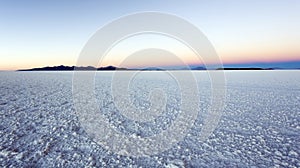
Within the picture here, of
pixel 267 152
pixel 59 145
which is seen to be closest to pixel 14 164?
pixel 59 145

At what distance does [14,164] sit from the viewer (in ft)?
11.1

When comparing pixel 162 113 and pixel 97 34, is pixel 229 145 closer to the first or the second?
pixel 162 113

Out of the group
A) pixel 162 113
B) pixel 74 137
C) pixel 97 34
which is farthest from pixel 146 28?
pixel 74 137

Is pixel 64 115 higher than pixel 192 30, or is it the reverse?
pixel 192 30

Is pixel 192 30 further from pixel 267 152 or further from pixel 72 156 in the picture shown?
pixel 72 156

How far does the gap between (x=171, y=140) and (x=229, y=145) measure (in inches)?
51.7

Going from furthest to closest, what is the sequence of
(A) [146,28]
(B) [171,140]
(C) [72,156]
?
(A) [146,28] < (B) [171,140] < (C) [72,156]

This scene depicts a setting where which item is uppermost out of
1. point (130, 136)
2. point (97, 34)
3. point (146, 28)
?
point (146, 28)

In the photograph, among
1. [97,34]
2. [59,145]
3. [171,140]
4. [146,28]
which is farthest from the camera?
[146,28]

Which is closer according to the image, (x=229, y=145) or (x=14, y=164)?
(x=14, y=164)

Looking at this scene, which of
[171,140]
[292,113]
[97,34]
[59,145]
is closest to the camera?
[59,145]

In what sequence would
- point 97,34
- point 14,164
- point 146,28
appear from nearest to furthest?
point 14,164 → point 97,34 → point 146,28

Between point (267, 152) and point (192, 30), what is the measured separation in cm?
431

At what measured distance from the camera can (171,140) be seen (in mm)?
4668
